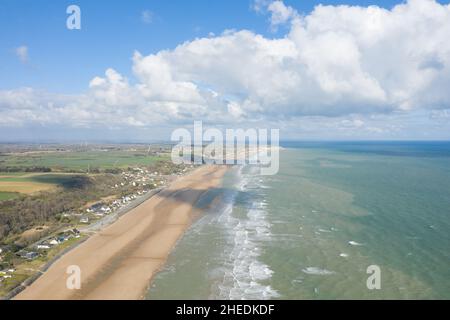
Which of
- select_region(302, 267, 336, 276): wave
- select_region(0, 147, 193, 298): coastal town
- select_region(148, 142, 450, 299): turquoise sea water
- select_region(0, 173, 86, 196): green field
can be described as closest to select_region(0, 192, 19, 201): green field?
select_region(0, 173, 86, 196): green field

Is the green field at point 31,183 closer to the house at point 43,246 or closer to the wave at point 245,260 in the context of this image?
the house at point 43,246

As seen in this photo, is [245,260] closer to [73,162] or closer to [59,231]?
[59,231]

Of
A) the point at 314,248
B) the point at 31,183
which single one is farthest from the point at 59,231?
the point at 31,183

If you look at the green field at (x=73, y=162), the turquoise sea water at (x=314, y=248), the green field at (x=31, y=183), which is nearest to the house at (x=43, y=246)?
the turquoise sea water at (x=314, y=248)

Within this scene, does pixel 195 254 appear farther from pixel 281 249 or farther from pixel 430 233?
pixel 430 233

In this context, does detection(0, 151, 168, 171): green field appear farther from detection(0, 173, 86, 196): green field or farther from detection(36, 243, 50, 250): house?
detection(36, 243, 50, 250): house

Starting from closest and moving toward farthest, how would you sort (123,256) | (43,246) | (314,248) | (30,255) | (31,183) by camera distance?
(30,255), (123,256), (314,248), (43,246), (31,183)
